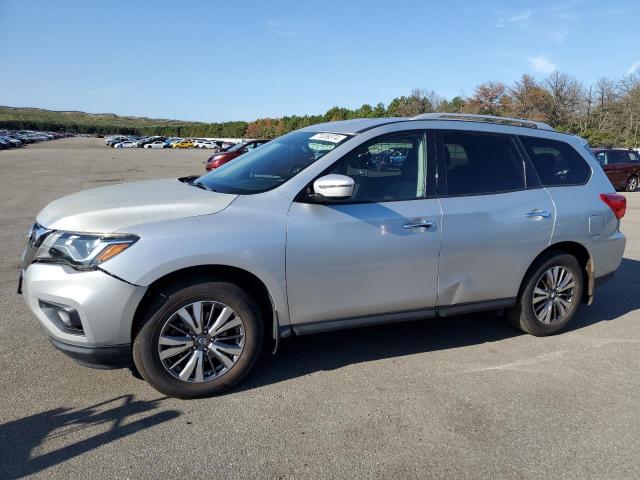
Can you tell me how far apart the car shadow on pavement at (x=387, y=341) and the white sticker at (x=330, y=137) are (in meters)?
1.72

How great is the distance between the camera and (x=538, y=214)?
4.33m

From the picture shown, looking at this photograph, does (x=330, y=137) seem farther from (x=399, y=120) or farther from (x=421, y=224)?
(x=421, y=224)

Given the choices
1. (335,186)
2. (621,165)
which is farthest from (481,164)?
(621,165)

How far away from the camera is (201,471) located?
2.65 metres

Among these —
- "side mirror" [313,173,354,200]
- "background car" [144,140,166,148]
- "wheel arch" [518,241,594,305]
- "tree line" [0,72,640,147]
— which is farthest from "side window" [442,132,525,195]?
"background car" [144,140,166,148]

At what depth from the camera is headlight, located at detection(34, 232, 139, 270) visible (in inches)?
120

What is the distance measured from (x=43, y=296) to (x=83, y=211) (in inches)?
23.1

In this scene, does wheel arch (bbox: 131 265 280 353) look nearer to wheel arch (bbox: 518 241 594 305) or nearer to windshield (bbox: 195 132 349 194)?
windshield (bbox: 195 132 349 194)

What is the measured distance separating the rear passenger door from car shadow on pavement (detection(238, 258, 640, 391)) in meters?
0.53

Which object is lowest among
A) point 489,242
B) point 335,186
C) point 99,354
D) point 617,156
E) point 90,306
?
point 99,354

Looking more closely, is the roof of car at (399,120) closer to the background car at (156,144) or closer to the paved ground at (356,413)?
the paved ground at (356,413)

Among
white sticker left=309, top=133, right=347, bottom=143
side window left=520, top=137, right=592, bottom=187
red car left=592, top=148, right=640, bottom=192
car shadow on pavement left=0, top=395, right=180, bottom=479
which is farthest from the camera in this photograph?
red car left=592, top=148, right=640, bottom=192

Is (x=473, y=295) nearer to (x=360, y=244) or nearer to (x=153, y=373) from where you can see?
(x=360, y=244)

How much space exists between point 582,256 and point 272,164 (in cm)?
303
